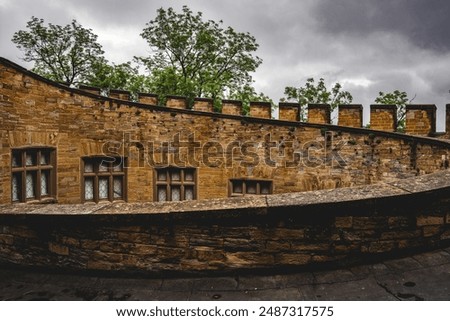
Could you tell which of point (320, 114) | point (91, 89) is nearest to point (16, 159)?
point (91, 89)

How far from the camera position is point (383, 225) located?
294cm

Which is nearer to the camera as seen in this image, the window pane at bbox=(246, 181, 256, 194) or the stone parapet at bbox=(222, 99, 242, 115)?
the window pane at bbox=(246, 181, 256, 194)

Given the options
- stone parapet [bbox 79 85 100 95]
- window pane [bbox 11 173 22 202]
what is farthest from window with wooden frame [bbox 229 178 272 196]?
window pane [bbox 11 173 22 202]

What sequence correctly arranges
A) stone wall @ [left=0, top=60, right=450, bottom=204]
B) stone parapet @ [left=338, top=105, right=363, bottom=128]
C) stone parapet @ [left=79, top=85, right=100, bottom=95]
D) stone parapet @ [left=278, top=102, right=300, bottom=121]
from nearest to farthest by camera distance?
stone wall @ [left=0, top=60, right=450, bottom=204] → stone parapet @ [left=338, top=105, right=363, bottom=128] → stone parapet @ [left=79, top=85, right=100, bottom=95] → stone parapet @ [left=278, top=102, right=300, bottom=121]

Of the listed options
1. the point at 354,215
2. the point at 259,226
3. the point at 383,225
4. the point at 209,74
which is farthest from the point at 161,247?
the point at 209,74

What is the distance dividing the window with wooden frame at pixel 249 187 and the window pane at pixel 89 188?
14.3 ft

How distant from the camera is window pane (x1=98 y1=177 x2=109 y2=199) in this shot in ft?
32.9

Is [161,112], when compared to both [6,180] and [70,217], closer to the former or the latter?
[6,180]

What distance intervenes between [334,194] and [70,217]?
105 inches

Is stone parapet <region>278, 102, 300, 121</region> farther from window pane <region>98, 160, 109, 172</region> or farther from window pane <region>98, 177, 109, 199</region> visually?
window pane <region>98, 177, 109, 199</region>

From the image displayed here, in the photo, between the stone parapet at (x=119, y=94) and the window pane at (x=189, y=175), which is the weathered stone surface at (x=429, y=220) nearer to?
the window pane at (x=189, y=175)

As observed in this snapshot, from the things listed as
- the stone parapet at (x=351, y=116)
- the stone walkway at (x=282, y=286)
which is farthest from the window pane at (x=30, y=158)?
the stone parapet at (x=351, y=116)

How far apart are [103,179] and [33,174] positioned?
6.67 feet

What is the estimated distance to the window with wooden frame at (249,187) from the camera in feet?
34.0
